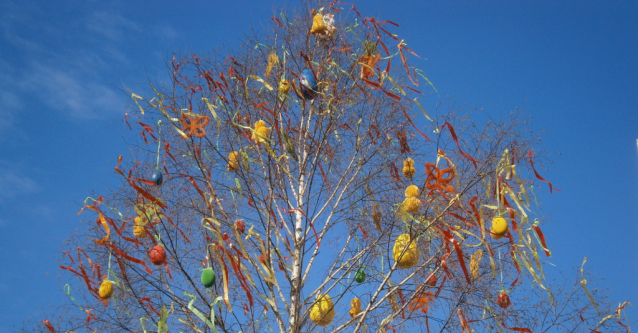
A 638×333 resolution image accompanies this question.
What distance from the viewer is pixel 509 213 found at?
4230 mm

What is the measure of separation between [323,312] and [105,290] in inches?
74.9

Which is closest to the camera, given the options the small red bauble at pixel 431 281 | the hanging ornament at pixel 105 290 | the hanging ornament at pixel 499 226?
the hanging ornament at pixel 499 226

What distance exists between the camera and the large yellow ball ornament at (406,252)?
4.30 metres

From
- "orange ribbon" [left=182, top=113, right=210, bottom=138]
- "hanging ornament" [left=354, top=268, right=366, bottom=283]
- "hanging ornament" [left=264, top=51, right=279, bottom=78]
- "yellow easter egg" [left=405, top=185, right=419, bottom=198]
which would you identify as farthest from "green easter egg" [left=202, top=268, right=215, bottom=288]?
"hanging ornament" [left=264, top=51, right=279, bottom=78]

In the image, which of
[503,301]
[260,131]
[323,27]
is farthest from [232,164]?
[503,301]

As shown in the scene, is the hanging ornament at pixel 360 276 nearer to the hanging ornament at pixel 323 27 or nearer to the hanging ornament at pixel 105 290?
the hanging ornament at pixel 105 290

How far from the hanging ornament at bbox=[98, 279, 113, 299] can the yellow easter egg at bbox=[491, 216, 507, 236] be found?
10.8 feet

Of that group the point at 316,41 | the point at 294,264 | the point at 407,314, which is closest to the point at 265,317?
the point at 294,264

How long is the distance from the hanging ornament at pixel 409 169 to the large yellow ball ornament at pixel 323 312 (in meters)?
1.38

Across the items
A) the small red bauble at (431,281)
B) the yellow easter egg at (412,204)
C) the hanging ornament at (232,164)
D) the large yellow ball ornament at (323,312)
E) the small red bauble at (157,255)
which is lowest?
the large yellow ball ornament at (323,312)

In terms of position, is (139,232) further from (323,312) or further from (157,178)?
(323,312)

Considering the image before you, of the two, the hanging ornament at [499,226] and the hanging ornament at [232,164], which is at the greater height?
the hanging ornament at [232,164]

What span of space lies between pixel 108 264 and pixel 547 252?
12.6ft

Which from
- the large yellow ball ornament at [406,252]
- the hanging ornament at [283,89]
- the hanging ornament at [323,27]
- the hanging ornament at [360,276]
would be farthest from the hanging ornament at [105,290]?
the hanging ornament at [323,27]
